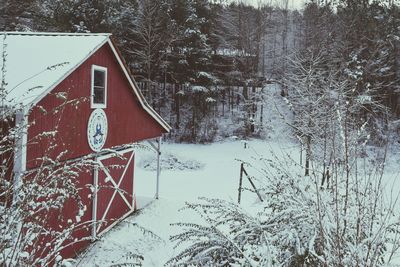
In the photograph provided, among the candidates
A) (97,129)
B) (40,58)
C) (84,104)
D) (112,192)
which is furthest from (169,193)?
(40,58)

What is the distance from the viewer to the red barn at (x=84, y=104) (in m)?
7.89

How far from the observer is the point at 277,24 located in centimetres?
3991

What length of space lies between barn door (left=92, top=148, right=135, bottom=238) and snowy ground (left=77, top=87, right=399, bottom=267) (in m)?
0.36

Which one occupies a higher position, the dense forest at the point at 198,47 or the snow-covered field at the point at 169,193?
the dense forest at the point at 198,47

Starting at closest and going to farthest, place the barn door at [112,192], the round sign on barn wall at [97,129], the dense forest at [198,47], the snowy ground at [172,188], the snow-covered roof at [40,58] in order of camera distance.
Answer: the snow-covered roof at [40,58] < the snowy ground at [172,188] < the round sign on barn wall at [97,129] < the barn door at [112,192] < the dense forest at [198,47]

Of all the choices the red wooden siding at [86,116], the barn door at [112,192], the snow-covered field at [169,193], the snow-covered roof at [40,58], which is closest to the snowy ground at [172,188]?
the snow-covered field at [169,193]

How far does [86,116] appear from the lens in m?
9.80

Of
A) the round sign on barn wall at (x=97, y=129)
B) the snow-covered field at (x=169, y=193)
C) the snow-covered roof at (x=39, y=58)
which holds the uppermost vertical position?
the snow-covered roof at (x=39, y=58)

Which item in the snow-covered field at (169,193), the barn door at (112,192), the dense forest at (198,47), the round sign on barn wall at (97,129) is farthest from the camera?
the dense forest at (198,47)

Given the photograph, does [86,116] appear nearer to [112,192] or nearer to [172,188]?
[112,192]

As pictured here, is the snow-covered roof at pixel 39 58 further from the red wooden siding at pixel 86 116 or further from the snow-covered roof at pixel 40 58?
the red wooden siding at pixel 86 116

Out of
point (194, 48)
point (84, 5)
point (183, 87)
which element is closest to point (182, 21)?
point (194, 48)

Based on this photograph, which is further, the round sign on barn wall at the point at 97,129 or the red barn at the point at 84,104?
the round sign on barn wall at the point at 97,129

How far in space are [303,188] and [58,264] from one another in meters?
2.75
